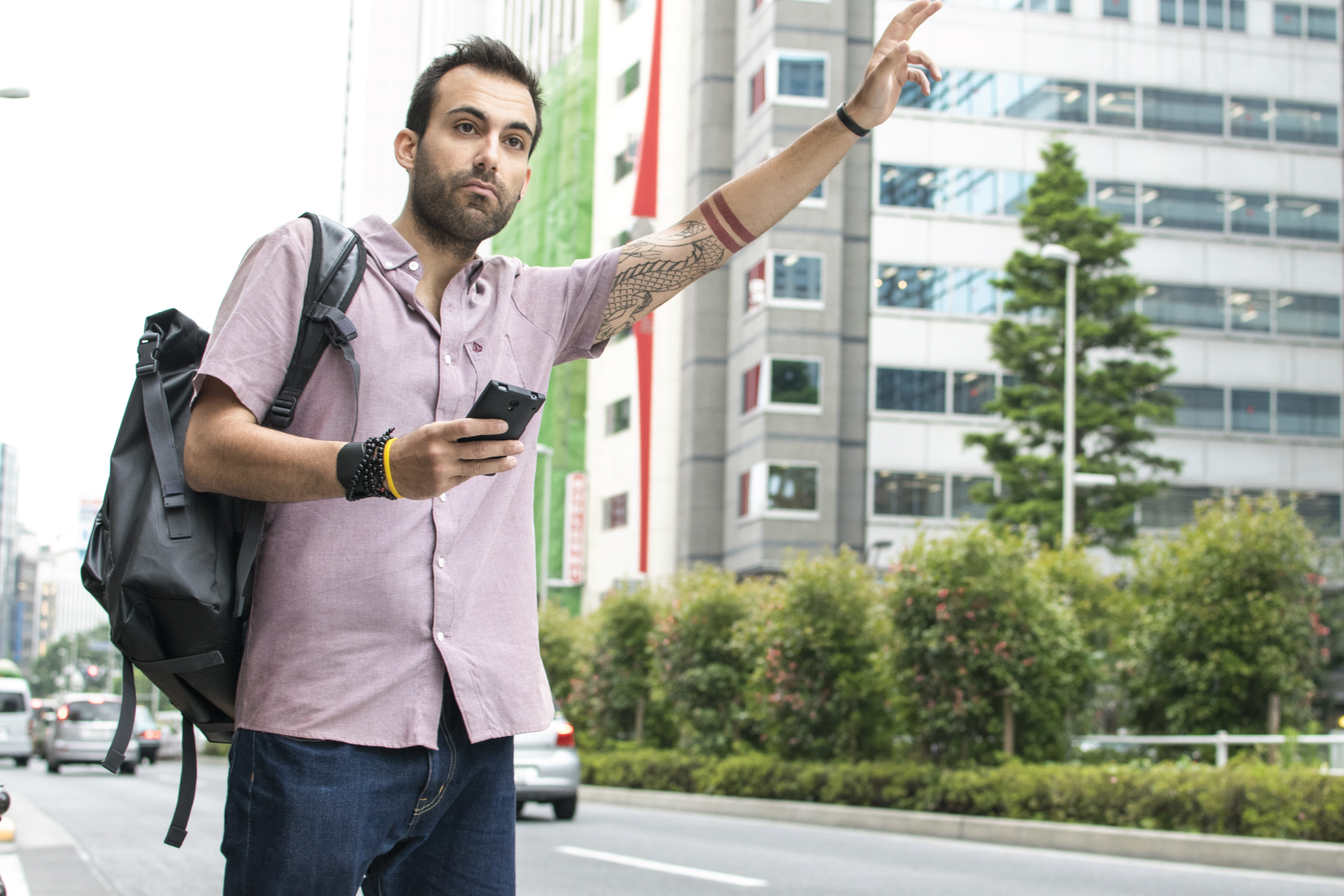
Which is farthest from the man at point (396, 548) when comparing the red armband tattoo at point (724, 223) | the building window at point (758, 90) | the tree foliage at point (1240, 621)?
the building window at point (758, 90)

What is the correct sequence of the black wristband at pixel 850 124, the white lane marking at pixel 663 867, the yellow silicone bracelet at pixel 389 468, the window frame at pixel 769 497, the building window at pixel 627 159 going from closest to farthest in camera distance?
the yellow silicone bracelet at pixel 389 468 < the black wristband at pixel 850 124 < the white lane marking at pixel 663 867 < the window frame at pixel 769 497 < the building window at pixel 627 159

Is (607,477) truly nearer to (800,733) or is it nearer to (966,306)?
(966,306)

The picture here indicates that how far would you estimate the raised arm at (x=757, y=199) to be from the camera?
247 centimetres

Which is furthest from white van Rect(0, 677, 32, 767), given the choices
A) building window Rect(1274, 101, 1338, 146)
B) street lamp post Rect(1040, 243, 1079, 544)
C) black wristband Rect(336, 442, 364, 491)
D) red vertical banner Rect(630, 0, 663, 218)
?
building window Rect(1274, 101, 1338, 146)

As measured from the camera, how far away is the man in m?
1.95

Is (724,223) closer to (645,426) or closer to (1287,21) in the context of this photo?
(645,426)

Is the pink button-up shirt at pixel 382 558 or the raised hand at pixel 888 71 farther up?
the raised hand at pixel 888 71

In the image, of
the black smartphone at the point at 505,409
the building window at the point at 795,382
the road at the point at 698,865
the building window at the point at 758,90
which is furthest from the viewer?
the building window at the point at 758,90

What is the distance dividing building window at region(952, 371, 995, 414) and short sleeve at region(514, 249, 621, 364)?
40149 millimetres

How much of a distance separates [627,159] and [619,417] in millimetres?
8895

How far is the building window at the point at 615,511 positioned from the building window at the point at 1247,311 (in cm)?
1896

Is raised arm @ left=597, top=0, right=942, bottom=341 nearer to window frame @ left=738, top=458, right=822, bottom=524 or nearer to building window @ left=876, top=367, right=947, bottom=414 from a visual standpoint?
window frame @ left=738, top=458, right=822, bottom=524

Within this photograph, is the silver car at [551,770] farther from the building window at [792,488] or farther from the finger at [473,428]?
the building window at [792,488]

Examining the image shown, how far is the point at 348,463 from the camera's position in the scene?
72.0 inches
